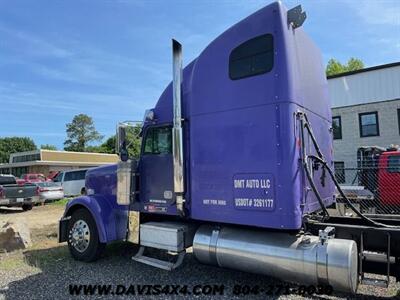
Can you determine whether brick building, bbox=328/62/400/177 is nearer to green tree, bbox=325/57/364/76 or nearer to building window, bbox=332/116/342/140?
building window, bbox=332/116/342/140

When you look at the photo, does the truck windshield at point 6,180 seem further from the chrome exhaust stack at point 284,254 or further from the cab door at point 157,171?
the chrome exhaust stack at point 284,254

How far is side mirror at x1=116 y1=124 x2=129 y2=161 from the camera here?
707 cm

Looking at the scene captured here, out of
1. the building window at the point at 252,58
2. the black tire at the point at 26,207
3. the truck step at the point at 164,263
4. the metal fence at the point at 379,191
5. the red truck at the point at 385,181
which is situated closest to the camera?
the building window at the point at 252,58

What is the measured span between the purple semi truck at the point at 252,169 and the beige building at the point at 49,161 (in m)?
48.3

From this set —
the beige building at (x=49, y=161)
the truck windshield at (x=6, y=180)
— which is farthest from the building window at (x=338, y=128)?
the beige building at (x=49, y=161)

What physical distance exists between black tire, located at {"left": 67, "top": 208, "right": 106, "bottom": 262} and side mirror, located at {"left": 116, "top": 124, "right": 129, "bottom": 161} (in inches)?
55.4

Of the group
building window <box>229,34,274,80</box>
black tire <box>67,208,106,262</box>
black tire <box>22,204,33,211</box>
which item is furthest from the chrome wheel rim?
black tire <box>22,204,33,211</box>

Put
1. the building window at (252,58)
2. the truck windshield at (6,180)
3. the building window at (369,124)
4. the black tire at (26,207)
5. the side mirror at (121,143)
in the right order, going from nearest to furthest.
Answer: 1. the building window at (252,58)
2. the side mirror at (121,143)
3. the black tire at (26,207)
4. the truck windshield at (6,180)
5. the building window at (369,124)

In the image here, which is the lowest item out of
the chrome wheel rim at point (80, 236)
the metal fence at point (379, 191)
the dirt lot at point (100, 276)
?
the dirt lot at point (100, 276)

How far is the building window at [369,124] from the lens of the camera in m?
21.5

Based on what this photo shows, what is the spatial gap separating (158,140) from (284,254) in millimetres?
3072

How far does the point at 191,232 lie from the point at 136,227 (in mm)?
1228

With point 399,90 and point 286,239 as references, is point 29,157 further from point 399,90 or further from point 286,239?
point 286,239

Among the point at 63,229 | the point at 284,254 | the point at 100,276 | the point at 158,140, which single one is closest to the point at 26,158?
the point at 63,229
